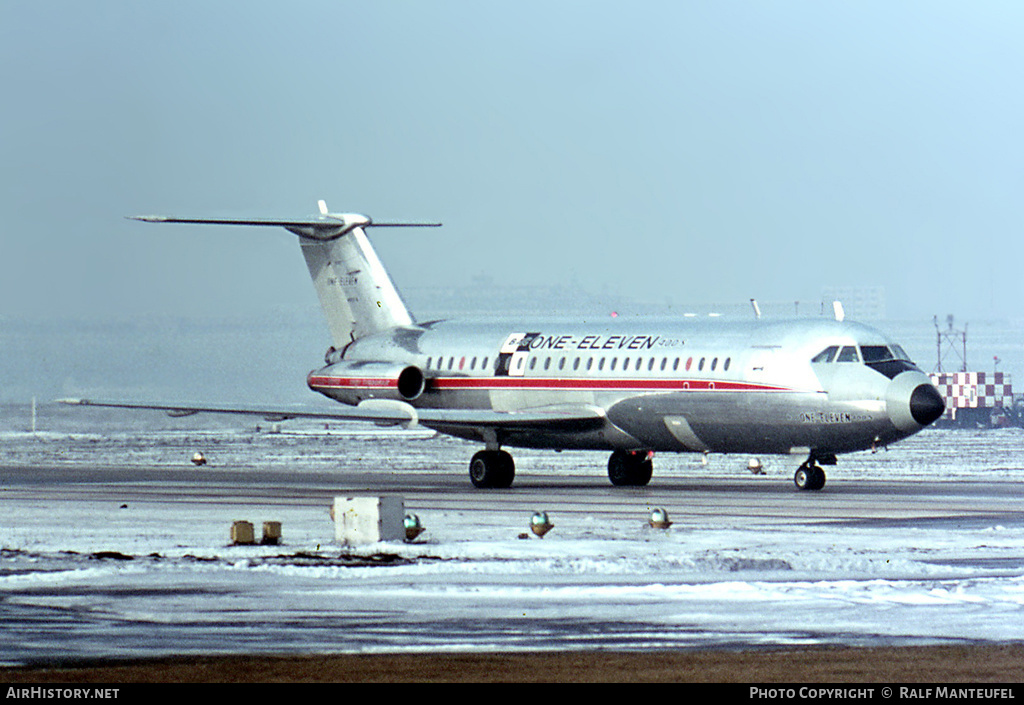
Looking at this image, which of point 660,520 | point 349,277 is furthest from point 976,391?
point 660,520

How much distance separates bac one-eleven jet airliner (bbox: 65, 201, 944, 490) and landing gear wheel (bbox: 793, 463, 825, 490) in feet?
0.09

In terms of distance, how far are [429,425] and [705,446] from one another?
238 inches

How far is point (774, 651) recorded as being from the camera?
483 inches

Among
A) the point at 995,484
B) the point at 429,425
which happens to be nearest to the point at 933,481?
the point at 995,484

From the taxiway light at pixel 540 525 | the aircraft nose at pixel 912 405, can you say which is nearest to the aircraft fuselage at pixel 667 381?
the aircraft nose at pixel 912 405

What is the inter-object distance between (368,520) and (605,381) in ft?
55.9

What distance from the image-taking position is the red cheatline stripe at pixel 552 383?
35594mm

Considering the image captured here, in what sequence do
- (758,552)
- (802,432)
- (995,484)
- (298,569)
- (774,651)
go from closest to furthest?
(774,651), (298,569), (758,552), (802,432), (995,484)

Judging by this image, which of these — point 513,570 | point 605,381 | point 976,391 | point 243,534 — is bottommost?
point 513,570

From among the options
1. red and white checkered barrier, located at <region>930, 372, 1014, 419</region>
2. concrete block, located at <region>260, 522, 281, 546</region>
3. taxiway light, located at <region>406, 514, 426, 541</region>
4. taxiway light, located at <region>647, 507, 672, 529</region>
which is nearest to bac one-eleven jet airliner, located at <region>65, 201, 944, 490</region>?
taxiway light, located at <region>647, 507, 672, 529</region>

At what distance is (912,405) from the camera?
33.4m

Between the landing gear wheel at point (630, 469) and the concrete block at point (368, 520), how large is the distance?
17.7 m

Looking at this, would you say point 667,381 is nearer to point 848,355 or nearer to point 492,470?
point 848,355

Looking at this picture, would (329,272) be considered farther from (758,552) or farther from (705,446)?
(758,552)
